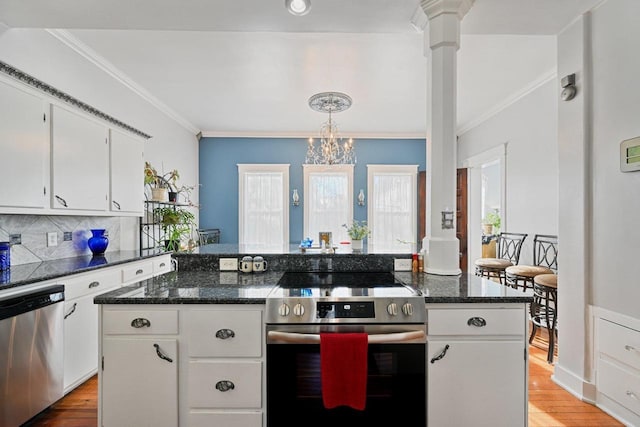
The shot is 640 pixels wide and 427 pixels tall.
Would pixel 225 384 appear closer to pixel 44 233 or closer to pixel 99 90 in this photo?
pixel 44 233

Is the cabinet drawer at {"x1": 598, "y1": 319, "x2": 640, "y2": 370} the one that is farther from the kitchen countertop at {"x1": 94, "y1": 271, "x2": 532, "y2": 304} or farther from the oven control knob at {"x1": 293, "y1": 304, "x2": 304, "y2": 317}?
the oven control knob at {"x1": 293, "y1": 304, "x2": 304, "y2": 317}

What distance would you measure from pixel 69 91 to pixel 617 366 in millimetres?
4698

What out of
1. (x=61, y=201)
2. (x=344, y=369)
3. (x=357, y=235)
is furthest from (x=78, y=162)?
(x=344, y=369)

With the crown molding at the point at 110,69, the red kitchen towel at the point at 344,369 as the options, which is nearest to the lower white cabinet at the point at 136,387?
the red kitchen towel at the point at 344,369

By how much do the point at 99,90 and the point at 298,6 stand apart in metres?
2.48

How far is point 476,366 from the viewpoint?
152 centimetres

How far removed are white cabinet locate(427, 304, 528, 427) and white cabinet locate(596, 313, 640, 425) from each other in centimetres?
91

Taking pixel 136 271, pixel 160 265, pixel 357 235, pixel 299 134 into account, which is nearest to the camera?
pixel 357 235

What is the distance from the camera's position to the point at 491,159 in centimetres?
471

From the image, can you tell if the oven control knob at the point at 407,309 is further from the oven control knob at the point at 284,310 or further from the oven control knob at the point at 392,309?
the oven control knob at the point at 284,310

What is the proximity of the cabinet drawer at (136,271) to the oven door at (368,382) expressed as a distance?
194cm

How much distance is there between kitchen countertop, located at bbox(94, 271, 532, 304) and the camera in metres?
1.52

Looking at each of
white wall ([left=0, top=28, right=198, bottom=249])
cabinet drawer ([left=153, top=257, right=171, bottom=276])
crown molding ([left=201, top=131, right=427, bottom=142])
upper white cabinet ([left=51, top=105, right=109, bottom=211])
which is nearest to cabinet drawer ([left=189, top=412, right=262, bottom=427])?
upper white cabinet ([left=51, top=105, right=109, bottom=211])

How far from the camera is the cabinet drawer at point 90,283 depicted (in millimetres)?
2135
